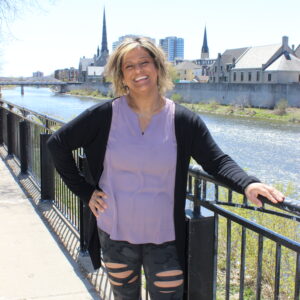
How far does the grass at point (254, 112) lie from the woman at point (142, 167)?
37958mm

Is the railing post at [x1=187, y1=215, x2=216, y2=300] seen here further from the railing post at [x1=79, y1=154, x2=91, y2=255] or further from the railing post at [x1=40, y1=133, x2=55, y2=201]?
the railing post at [x1=40, y1=133, x2=55, y2=201]

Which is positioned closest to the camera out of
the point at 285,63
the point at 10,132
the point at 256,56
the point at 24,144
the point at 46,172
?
the point at 46,172

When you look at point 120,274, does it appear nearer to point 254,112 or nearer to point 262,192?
point 262,192

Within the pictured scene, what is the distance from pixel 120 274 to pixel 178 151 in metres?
0.61

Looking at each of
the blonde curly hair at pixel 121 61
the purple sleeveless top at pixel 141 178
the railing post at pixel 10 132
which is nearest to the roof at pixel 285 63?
the railing post at pixel 10 132

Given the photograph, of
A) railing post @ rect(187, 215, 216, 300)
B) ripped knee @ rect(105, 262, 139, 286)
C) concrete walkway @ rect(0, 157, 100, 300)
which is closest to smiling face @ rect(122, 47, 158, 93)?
railing post @ rect(187, 215, 216, 300)

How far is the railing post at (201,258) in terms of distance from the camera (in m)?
1.97

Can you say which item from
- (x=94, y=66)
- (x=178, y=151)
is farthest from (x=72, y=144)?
(x=94, y=66)

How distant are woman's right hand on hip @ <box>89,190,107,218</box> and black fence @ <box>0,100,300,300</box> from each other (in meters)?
0.40

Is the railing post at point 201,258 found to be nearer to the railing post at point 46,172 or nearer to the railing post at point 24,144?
the railing post at point 46,172

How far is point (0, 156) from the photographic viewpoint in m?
7.89

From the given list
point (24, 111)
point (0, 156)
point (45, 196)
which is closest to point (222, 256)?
point (45, 196)

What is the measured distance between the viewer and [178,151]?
185 cm

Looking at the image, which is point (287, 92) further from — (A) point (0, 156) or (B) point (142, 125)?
(B) point (142, 125)
